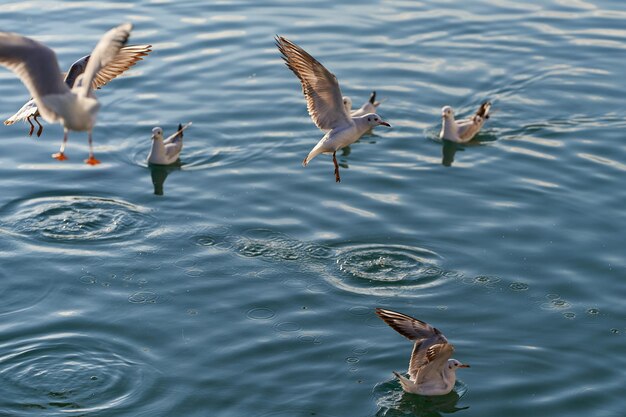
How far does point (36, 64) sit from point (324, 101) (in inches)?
166

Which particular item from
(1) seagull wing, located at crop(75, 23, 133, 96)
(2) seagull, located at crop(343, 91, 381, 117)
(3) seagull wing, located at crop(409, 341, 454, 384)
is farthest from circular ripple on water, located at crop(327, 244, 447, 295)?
(1) seagull wing, located at crop(75, 23, 133, 96)

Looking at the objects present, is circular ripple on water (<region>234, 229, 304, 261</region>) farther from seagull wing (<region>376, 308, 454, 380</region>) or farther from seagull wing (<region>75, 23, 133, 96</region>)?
seagull wing (<region>75, 23, 133, 96</region>)

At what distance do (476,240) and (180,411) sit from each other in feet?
A: 18.7

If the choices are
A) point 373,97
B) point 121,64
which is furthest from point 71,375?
point 373,97

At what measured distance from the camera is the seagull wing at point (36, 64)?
12633 mm

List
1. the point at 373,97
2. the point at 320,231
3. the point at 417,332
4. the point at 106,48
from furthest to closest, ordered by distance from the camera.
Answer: the point at 373,97
the point at 320,231
the point at 417,332
the point at 106,48

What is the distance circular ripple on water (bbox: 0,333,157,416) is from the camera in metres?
14.0

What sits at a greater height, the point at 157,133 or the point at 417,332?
the point at 157,133

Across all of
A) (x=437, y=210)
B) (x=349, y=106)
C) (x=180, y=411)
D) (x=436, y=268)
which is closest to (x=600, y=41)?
(x=349, y=106)

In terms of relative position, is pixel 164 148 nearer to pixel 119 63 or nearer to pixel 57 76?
pixel 119 63

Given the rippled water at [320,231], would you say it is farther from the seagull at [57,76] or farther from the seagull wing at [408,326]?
the seagull at [57,76]

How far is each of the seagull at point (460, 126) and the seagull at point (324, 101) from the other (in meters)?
4.81

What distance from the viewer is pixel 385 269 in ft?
55.2

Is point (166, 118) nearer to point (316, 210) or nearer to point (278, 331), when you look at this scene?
point (316, 210)
